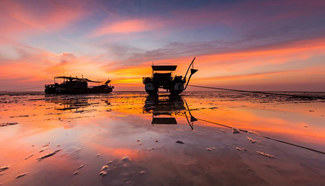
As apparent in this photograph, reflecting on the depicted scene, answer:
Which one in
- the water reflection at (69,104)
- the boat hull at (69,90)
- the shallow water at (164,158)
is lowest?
the shallow water at (164,158)

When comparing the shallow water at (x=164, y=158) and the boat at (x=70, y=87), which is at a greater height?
the boat at (x=70, y=87)

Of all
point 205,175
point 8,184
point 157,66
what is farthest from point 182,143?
point 157,66

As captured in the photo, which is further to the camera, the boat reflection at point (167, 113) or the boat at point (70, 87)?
the boat at point (70, 87)

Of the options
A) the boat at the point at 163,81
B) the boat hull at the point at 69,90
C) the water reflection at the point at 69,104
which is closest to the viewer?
the water reflection at the point at 69,104

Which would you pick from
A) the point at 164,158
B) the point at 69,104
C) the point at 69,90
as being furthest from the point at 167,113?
the point at 69,90

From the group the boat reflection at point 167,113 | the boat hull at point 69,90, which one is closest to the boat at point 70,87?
the boat hull at point 69,90

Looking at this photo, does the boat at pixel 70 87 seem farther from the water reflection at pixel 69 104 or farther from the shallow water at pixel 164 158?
the shallow water at pixel 164 158

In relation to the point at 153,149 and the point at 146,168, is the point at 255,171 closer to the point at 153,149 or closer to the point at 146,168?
the point at 146,168

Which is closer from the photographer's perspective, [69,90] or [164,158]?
[164,158]

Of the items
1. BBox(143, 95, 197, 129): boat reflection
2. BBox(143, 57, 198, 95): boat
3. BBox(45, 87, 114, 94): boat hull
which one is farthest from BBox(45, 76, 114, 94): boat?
BBox(143, 95, 197, 129): boat reflection

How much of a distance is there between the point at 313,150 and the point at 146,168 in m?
4.41

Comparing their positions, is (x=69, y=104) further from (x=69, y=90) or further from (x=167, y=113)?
(x=69, y=90)

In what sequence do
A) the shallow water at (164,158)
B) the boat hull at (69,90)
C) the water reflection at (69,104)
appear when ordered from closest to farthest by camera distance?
the shallow water at (164,158) → the water reflection at (69,104) → the boat hull at (69,90)

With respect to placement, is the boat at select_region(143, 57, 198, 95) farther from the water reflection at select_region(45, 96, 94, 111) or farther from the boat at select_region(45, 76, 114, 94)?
the boat at select_region(45, 76, 114, 94)
